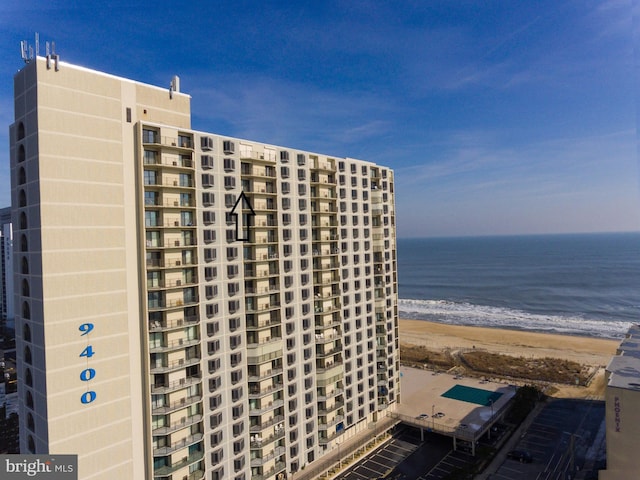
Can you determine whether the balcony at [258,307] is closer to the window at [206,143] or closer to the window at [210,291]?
the window at [210,291]

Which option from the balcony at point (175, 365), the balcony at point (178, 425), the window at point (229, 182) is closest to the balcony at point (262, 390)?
the balcony at point (178, 425)

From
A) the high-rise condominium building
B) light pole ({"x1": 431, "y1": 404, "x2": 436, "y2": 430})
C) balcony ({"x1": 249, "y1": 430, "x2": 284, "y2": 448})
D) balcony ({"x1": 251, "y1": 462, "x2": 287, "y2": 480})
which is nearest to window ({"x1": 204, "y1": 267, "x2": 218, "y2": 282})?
the high-rise condominium building

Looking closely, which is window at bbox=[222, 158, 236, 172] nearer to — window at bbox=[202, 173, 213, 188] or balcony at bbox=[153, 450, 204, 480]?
window at bbox=[202, 173, 213, 188]

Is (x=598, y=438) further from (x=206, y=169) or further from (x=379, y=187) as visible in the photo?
(x=206, y=169)

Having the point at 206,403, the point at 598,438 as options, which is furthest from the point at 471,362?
the point at 206,403

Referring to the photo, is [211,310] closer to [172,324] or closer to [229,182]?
[172,324]

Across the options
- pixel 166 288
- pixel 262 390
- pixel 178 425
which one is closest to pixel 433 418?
pixel 262 390
